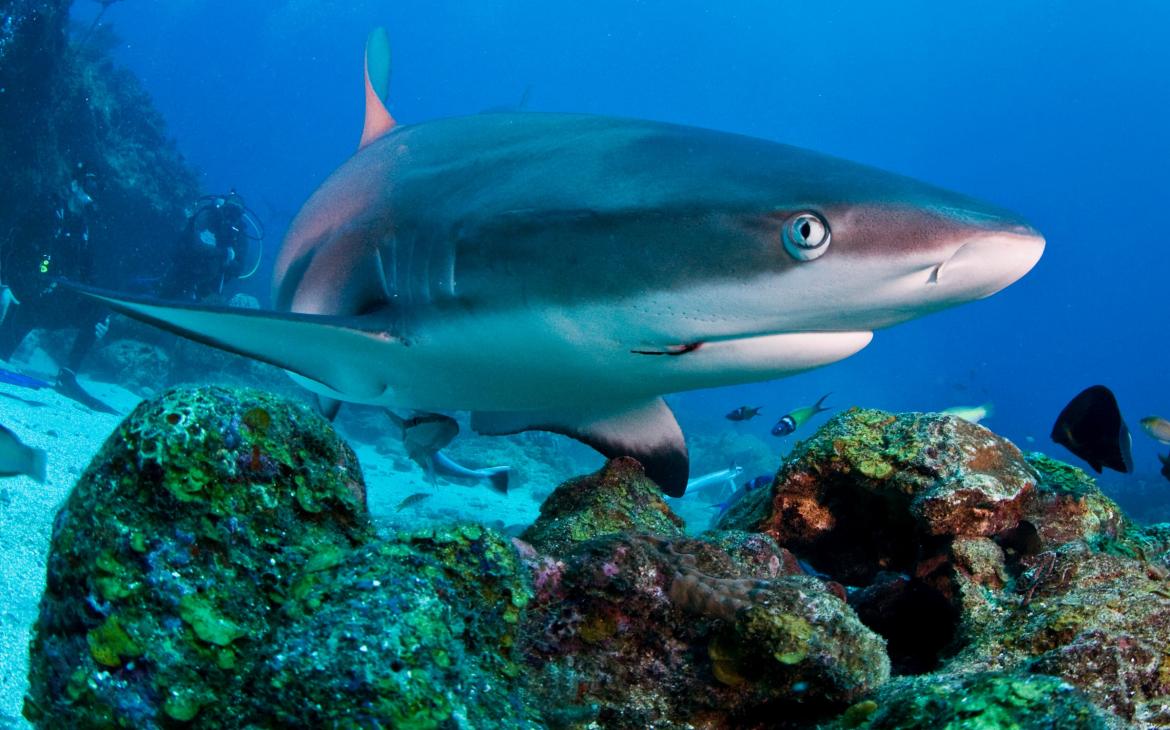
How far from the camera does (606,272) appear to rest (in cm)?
210

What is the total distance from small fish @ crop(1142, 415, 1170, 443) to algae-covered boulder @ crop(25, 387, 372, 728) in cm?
871

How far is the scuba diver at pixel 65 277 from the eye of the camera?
42.3ft

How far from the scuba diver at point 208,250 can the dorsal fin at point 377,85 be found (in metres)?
11.6

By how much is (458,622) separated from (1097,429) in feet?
16.8

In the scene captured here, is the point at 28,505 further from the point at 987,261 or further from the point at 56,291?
the point at 56,291

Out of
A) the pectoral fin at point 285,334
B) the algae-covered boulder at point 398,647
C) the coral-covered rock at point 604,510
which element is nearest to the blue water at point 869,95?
the coral-covered rock at point 604,510

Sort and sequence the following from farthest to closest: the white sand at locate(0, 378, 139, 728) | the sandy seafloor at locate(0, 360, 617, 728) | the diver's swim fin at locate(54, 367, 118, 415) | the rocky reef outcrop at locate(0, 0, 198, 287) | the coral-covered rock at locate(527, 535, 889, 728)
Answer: the rocky reef outcrop at locate(0, 0, 198, 287) < the diver's swim fin at locate(54, 367, 118, 415) < the sandy seafloor at locate(0, 360, 617, 728) < the white sand at locate(0, 378, 139, 728) < the coral-covered rock at locate(527, 535, 889, 728)

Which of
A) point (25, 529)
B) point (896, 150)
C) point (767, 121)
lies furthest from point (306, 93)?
point (25, 529)

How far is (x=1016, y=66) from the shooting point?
13862 centimetres

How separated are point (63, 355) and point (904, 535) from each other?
17.5 meters

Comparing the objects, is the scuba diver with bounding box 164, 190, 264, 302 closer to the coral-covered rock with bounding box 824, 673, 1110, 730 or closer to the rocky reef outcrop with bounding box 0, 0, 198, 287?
the rocky reef outcrop with bounding box 0, 0, 198, 287

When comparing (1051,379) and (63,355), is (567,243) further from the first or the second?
(1051,379)

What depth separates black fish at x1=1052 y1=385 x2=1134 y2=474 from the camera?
4.57m

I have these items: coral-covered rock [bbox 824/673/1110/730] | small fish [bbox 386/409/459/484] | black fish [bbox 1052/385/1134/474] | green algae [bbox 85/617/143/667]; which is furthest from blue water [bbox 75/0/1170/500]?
green algae [bbox 85/617/143/667]
